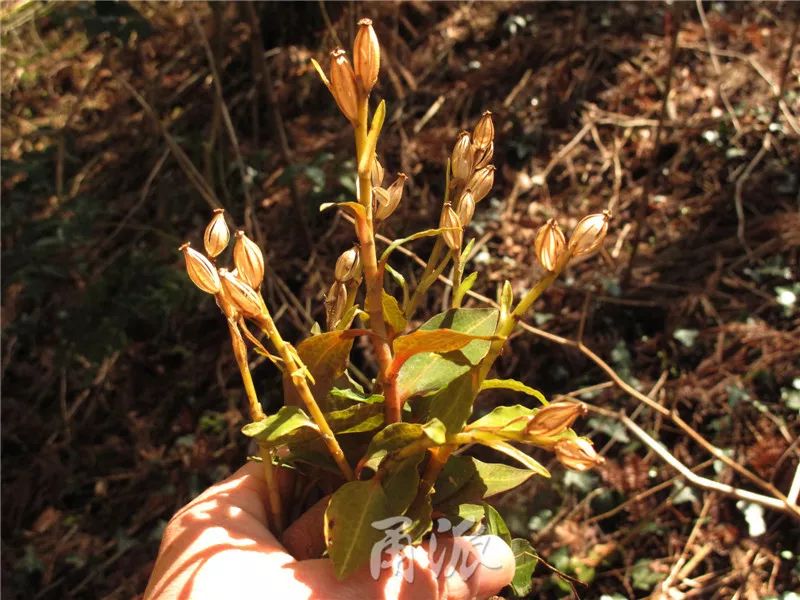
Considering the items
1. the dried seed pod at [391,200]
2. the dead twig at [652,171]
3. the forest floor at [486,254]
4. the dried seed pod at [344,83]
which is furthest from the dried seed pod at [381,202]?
the dead twig at [652,171]

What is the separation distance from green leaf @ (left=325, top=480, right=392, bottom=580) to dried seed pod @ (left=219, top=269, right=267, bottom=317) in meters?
0.19

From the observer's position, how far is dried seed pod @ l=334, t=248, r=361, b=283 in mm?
750

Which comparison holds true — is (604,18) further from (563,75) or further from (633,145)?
(633,145)

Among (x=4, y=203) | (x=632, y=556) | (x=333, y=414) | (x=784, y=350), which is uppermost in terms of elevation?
(x=333, y=414)

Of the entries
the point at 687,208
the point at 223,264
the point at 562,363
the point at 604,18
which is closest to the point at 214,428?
the point at 223,264

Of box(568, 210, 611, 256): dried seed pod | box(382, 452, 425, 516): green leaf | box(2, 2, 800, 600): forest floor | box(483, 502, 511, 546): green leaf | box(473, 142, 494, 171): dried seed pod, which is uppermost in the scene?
box(473, 142, 494, 171): dried seed pod

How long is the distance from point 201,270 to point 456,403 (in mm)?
254

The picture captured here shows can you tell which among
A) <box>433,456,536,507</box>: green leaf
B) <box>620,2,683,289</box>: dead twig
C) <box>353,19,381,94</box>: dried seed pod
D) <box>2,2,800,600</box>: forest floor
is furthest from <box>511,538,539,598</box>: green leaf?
<box>620,2,683,289</box>: dead twig

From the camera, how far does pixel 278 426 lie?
647 mm

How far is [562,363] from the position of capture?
196 centimetres

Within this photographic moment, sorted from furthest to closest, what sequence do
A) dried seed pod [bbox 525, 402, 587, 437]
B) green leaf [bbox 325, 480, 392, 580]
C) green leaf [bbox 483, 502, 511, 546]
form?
green leaf [bbox 483, 502, 511, 546] < green leaf [bbox 325, 480, 392, 580] < dried seed pod [bbox 525, 402, 587, 437]

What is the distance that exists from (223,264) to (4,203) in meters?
0.77

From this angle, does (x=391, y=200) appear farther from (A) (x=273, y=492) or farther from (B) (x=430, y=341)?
(A) (x=273, y=492)

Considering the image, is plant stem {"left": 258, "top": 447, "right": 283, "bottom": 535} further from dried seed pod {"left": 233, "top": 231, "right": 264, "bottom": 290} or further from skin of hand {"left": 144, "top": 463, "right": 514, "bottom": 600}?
dried seed pod {"left": 233, "top": 231, "right": 264, "bottom": 290}
